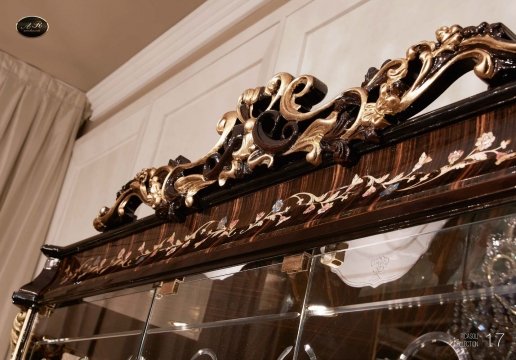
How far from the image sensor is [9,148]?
97.0 inches

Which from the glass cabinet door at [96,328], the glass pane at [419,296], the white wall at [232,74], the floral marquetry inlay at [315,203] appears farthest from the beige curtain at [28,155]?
the glass pane at [419,296]

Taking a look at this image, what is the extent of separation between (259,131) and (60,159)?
1.88m

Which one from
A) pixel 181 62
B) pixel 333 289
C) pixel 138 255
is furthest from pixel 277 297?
pixel 181 62

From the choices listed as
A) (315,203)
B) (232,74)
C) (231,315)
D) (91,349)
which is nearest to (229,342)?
(231,315)

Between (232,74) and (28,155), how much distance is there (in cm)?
101

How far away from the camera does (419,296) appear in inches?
24.7

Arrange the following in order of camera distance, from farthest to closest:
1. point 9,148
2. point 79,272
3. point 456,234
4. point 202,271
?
1. point 9,148
2. point 79,272
3. point 202,271
4. point 456,234

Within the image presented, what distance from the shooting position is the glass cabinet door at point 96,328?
98cm

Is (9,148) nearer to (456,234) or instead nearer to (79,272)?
(79,272)

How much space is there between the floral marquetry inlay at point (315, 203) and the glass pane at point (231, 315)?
0.05m

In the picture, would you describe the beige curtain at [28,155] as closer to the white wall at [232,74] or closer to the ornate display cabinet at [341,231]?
the white wall at [232,74]

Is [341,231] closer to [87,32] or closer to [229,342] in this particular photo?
[229,342]

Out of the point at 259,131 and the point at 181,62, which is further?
the point at 181,62

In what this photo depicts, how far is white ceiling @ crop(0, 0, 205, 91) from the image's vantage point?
7.38 ft
